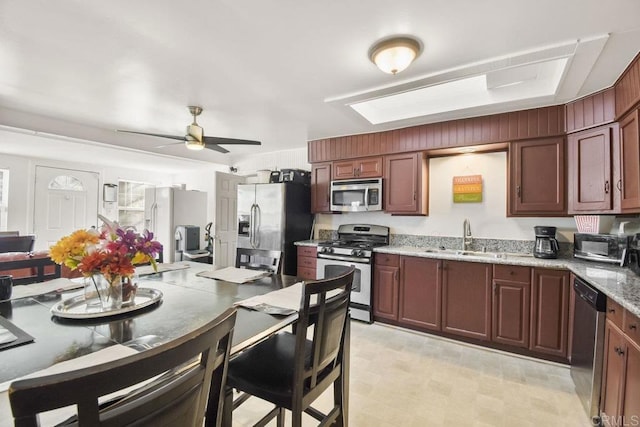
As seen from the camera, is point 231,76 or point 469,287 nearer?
point 231,76

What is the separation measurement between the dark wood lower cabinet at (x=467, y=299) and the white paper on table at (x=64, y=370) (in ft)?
9.10

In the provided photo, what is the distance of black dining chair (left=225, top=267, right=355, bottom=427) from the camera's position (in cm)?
116

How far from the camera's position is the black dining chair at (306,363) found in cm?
116

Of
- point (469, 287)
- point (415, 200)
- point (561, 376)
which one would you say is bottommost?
point (561, 376)

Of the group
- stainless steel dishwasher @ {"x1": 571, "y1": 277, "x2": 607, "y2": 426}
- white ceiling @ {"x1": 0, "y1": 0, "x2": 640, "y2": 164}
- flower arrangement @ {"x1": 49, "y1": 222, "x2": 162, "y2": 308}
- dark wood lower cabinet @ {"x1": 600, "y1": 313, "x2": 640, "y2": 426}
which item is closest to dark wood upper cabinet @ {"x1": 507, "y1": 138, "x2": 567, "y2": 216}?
white ceiling @ {"x1": 0, "y1": 0, "x2": 640, "y2": 164}

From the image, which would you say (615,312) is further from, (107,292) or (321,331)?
(107,292)

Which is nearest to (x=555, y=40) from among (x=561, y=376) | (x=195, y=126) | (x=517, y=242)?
(x=517, y=242)

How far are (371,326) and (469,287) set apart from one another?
45.4 inches

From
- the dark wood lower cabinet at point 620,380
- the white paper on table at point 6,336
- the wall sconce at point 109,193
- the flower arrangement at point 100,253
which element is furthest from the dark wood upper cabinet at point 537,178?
the wall sconce at point 109,193

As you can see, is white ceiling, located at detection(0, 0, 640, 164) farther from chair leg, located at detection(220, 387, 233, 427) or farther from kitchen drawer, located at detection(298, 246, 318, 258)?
chair leg, located at detection(220, 387, 233, 427)

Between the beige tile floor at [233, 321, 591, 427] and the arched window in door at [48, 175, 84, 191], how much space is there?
5405 millimetres

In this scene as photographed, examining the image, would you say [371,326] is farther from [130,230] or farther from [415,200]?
[130,230]

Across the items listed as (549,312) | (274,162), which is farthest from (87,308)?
(274,162)

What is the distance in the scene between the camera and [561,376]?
232cm
